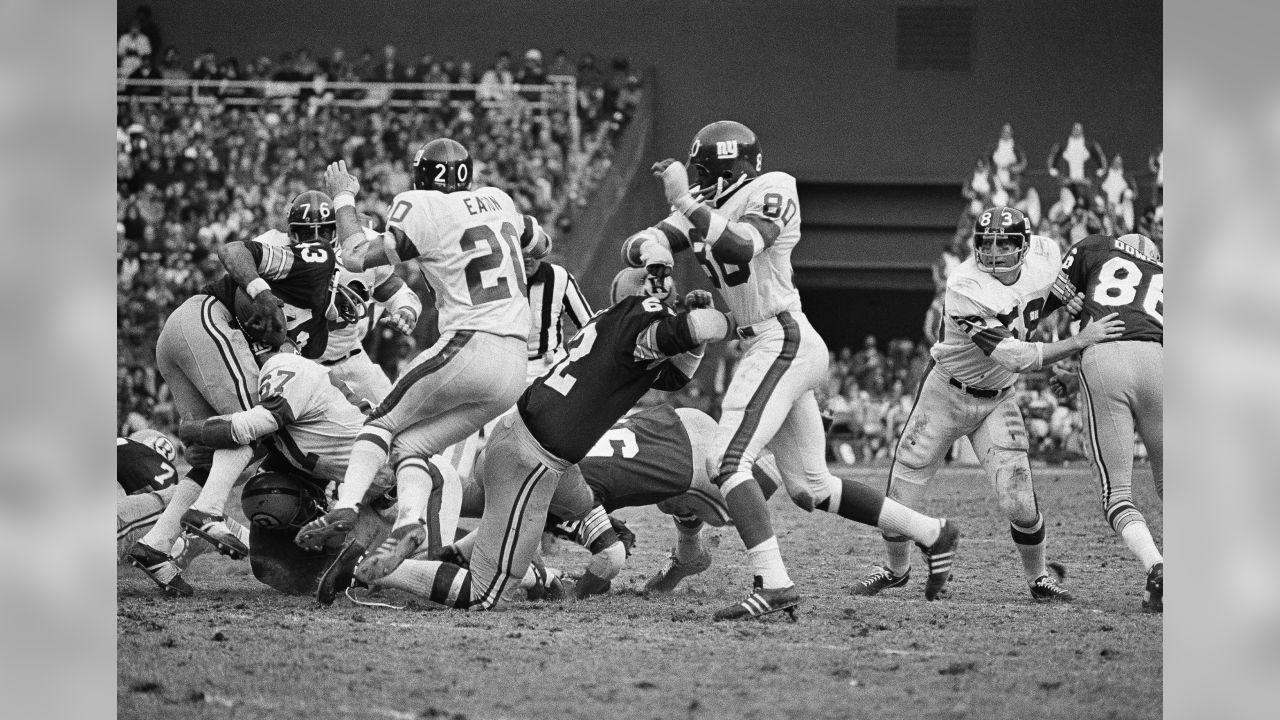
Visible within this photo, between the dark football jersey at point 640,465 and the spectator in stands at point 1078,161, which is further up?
the spectator in stands at point 1078,161

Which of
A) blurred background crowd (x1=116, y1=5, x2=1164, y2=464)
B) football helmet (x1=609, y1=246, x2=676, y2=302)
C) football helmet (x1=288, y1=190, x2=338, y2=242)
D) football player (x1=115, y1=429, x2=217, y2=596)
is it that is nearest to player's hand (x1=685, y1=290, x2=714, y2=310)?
football helmet (x1=609, y1=246, x2=676, y2=302)

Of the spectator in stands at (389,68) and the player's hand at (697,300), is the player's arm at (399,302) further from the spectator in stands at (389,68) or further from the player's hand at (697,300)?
the spectator in stands at (389,68)

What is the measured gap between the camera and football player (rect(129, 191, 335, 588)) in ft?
17.8

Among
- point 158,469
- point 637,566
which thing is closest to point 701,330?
point 637,566

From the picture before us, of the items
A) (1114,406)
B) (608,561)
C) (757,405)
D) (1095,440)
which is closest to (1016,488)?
(1095,440)

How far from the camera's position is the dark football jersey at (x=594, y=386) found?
16.1 feet

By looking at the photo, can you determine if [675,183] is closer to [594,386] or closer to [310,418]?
[594,386]

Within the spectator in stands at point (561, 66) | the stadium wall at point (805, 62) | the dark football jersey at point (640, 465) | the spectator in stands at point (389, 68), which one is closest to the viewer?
the dark football jersey at point (640, 465)

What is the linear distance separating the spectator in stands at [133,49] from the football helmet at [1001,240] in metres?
7.17

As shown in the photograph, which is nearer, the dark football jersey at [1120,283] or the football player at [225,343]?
the football player at [225,343]

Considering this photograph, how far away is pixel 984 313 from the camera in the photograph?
5477 millimetres

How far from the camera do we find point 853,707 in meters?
3.84

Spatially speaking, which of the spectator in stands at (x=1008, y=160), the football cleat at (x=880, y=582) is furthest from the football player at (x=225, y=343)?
the spectator in stands at (x=1008, y=160)
